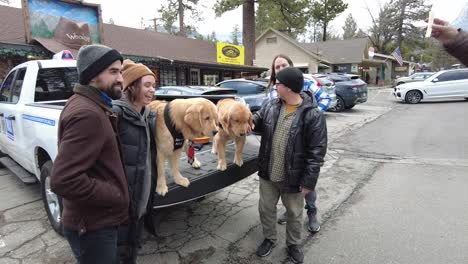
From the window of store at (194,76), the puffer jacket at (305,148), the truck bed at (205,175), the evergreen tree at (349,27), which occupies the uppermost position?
the evergreen tree at (349,27)

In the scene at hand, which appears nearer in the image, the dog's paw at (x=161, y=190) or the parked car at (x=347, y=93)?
the dog's paw at (x=161, y=190)

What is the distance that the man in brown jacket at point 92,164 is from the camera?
154 cm

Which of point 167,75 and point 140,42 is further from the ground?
point 140,42

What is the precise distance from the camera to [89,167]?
158 cm

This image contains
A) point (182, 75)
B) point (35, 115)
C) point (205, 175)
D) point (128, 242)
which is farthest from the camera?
point (182, 75)

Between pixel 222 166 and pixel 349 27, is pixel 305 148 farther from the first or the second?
pixel 349 27

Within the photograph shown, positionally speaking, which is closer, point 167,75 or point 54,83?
point 54,83

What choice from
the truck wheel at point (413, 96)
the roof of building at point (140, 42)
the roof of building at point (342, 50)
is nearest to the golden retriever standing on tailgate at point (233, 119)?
the roof of building at point (140, 42)

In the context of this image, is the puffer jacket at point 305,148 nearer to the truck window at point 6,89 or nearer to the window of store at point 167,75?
the truck window at point 6,89

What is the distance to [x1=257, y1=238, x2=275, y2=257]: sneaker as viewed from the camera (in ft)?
10.3

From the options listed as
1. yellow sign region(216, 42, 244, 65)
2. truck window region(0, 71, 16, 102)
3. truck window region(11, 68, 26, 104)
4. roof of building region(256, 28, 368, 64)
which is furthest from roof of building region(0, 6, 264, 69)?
roof of building region(256, 28, 368, 64)

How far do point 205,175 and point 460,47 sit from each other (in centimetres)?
230

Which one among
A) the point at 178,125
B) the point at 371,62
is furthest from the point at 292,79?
the point at 371,62

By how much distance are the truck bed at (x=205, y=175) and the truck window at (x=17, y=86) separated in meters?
2.73
